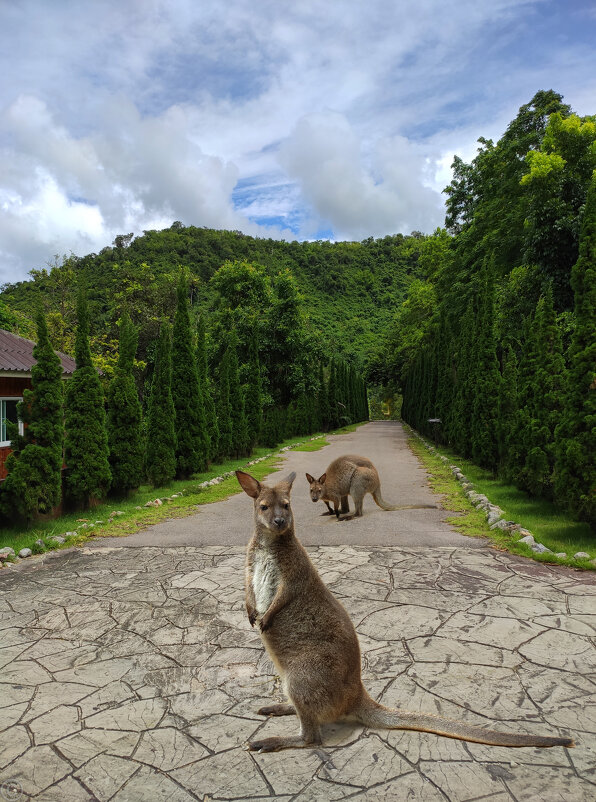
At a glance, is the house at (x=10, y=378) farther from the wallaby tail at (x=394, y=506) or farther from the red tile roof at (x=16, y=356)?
the wallaby tail at (x=394, y=506)

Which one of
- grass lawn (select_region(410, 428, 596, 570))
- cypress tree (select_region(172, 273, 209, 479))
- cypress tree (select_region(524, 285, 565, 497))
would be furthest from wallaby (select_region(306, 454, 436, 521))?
cypress tree (select_region(172, 273, 209, 479))

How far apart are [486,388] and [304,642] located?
1199cm

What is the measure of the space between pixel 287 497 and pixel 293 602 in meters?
0.56

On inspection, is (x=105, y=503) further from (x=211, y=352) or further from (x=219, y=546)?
(x=211, y=352)

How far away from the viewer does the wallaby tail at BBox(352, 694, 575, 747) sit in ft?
8.39

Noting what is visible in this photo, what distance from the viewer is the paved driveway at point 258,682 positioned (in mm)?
2508

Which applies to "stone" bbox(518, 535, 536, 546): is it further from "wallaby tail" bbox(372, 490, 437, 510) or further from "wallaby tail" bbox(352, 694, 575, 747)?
"wallaby tail" bbox(352, 694, 575, 747)

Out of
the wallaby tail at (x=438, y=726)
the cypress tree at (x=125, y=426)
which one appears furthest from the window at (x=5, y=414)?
the wallaby tail at (x=438, y=726)

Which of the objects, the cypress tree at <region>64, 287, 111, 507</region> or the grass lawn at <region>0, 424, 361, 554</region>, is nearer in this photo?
the grass lawn at <region>0, 424, 361, 554</region>

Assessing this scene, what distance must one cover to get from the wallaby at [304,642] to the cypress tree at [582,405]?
478 cm

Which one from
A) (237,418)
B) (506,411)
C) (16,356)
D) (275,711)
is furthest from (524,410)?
(16,356)

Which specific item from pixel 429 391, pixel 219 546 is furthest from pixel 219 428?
pixel 429 391

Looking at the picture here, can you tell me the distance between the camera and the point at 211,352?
2742 centimetres

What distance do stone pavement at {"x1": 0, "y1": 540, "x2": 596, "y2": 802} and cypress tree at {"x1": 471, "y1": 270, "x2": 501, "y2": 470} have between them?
291 inches
